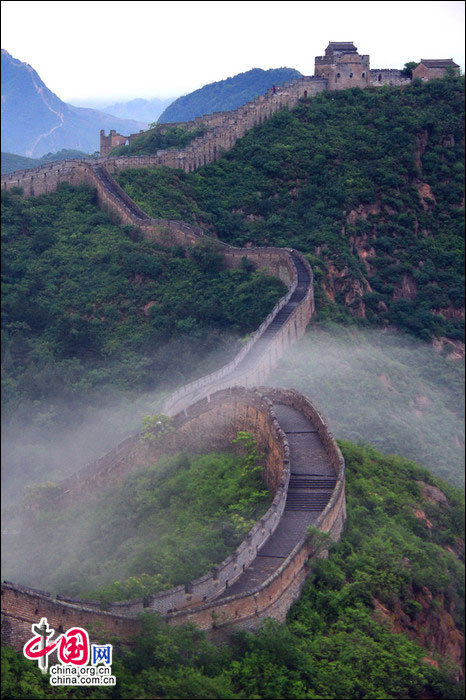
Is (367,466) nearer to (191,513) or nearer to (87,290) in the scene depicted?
(191,513)

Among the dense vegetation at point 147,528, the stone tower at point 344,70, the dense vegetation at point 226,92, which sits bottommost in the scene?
the dense vegetation at point 147,528

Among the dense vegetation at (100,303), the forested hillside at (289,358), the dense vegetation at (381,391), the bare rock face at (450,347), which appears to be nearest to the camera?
the forested hillside at (289,358)

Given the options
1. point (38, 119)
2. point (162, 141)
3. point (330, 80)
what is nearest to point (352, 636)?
point (162, 141)

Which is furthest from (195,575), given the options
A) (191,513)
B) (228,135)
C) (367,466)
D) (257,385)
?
(228,135)

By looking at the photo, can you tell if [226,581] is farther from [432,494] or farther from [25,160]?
[25,160]

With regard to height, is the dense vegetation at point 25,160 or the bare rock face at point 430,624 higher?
the dense vegetation at point 25,160

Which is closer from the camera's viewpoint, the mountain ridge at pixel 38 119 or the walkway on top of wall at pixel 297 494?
the walkway on top of wall at pixel 297 494

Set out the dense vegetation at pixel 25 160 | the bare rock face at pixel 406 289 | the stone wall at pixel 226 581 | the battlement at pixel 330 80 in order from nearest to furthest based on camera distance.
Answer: the stone wall at pixel 226 581 < the bare rock face at pixel 406 289 < the dense vegetation at pixel 25 160 < the battlement at pixel 330 80

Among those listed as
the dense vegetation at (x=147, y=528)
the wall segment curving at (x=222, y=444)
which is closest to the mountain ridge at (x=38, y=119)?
the wall segment curving at (x=222, y=444)

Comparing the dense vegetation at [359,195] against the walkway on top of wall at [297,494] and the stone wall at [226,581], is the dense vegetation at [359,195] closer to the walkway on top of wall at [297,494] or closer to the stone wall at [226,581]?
the walkway on top of wall at [297,494]
